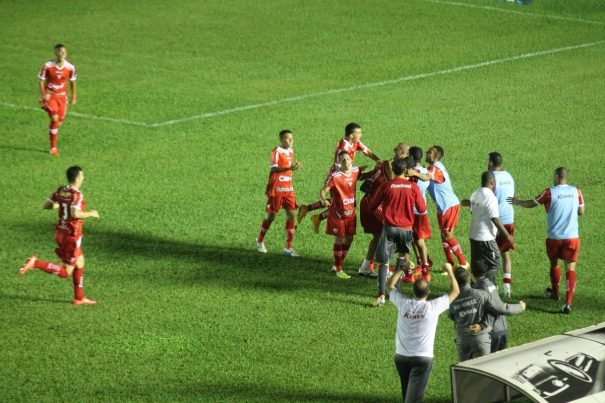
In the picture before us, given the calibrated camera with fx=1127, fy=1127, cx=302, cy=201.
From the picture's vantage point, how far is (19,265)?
685 inches

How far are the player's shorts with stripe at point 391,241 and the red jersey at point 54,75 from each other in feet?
33.2

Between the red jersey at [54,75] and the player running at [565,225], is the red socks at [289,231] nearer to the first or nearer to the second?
the player running at [565,225]

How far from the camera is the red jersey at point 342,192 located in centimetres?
1670

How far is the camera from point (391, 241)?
15750 millimetres

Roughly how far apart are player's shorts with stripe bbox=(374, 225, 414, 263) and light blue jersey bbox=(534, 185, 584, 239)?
1965 mm

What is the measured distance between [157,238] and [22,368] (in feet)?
16.5

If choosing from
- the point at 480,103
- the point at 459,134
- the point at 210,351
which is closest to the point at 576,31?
the point at 480,103

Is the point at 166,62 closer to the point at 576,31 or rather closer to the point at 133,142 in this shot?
the point at 133,142

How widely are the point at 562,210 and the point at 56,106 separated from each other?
11.8 m

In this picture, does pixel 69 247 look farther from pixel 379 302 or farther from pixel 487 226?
pixel 487 226

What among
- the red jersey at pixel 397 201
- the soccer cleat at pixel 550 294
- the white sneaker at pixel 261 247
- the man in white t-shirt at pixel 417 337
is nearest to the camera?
the man in white t-shirt at pixel 417 337

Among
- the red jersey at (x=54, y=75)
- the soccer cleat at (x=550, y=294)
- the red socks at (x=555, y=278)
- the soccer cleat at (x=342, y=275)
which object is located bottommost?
the soccer cleat at (x=342, y=275)

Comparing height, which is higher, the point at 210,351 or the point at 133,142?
the point at 133,142

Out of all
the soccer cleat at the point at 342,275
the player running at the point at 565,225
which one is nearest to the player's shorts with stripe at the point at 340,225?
the soccer cleat at the point at 342,275
